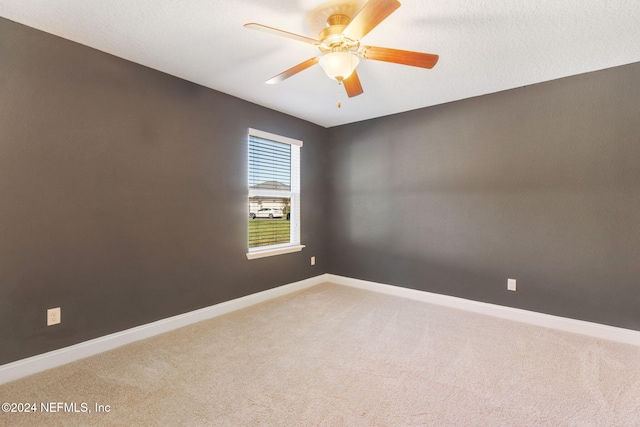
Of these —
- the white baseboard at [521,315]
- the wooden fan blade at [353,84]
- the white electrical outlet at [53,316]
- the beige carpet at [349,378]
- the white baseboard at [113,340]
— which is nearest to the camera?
the beige carpet at [349,378]

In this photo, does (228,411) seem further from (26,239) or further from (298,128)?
(298,128)

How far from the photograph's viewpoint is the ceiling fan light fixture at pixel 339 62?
1822 millimetres

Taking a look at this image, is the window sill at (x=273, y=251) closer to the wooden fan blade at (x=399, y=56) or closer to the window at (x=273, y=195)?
the window at (x=273, y=195)

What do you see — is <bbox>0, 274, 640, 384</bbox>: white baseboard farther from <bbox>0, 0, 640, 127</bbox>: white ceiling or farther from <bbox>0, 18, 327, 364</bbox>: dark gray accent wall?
<bbox>0, 0, 640, 127</bbox>: white ceiling

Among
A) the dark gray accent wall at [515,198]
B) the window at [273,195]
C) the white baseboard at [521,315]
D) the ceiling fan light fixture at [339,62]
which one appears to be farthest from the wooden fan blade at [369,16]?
the white baseboard at [521,315]

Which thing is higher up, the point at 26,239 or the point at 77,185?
the point at 77,185

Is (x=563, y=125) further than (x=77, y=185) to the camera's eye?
Yes

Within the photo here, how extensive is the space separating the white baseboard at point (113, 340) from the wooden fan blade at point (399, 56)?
2.77m

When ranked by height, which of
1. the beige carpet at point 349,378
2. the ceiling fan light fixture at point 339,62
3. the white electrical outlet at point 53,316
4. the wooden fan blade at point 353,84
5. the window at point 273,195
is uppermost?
the wooden fan blade at point 353,84

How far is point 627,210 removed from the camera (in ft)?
8.24

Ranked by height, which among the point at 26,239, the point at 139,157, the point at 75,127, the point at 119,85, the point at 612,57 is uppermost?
the point at 612,57

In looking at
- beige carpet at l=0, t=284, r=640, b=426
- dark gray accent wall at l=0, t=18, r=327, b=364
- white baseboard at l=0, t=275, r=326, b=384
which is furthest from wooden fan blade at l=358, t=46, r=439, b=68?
white baseboard at l=0, t=275, r=326, b=384

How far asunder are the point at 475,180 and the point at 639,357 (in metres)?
1.95

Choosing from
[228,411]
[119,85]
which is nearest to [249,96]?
[119,85]
